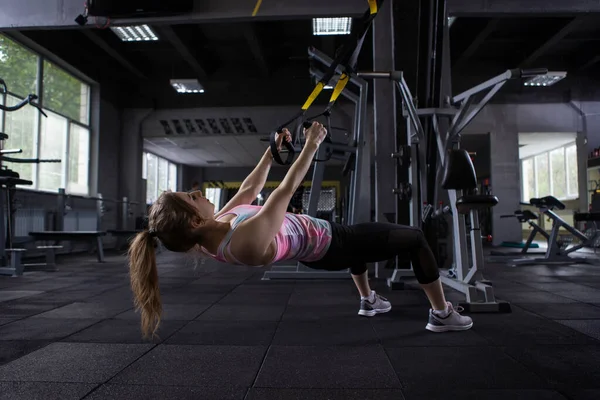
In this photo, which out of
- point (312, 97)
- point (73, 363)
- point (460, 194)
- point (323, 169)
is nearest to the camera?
point (73, 363)

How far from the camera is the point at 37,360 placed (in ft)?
5.34

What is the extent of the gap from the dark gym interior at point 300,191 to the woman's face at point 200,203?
0.92ft

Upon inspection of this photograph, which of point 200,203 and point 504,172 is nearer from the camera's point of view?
point 200,203

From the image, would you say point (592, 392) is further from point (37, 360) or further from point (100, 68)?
point (100, 68)

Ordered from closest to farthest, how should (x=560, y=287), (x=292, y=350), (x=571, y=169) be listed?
(x=292, y=350) → (x=560, y=287) → (x=571, y=169)

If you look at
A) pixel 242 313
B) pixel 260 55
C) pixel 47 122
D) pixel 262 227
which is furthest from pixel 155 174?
pixel 262 227

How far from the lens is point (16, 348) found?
180 centimetres

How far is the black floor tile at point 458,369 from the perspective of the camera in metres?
→ 1.34

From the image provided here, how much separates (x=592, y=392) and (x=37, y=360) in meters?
1.96

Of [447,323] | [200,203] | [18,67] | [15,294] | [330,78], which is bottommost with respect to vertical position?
[15,294]

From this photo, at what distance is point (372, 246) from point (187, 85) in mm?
7337

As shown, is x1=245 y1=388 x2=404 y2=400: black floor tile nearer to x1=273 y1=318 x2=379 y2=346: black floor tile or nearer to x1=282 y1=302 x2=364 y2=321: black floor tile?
x1=273 y1=318 x2=379 y2=346: black floor tile

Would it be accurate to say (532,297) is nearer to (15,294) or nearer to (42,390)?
(42,390)

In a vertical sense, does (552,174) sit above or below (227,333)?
above
